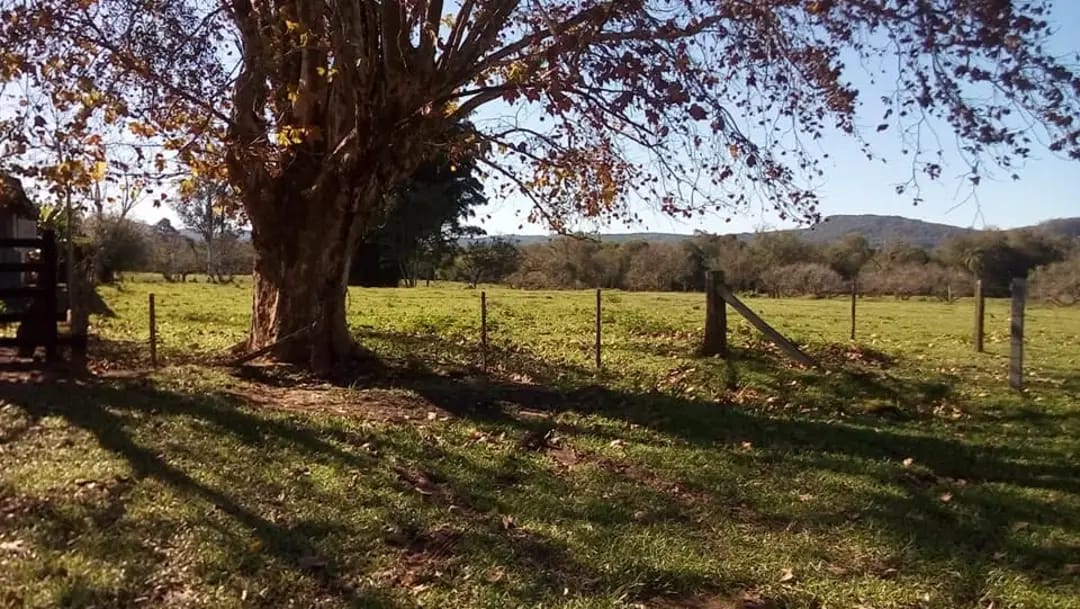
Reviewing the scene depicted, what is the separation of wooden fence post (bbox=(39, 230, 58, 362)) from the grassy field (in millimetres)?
829

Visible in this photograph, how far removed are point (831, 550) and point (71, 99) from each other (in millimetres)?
10032

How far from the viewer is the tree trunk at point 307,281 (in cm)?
→ 1210

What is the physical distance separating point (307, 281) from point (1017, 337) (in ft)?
29.1

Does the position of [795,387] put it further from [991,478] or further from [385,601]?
[385,601]

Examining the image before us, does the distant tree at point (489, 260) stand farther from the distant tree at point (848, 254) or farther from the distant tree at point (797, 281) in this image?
the distant tree at point (797, 281)

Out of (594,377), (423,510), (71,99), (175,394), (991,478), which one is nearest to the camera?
(423,510)

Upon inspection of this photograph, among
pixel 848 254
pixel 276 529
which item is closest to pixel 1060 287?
pixel 848 254

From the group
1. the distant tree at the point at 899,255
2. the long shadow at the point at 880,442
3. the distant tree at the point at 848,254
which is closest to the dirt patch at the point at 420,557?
the long shadow at the point at 880,442

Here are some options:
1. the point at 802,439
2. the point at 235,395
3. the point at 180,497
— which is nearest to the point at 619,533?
Answer: the point at 180,497

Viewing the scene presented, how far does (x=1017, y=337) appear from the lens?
11.6 metres

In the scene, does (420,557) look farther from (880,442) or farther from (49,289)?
(49,289)

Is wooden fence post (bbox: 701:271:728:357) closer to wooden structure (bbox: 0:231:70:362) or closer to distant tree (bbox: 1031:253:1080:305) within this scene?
wooden structure (bbox: 0:231:70:362)

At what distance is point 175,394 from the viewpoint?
9.88 metres

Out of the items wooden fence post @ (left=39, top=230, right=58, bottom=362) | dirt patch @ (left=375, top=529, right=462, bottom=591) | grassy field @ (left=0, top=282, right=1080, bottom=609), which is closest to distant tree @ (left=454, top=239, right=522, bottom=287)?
grassy field @ (left=0, top=282, right=1080, bottom=609)
